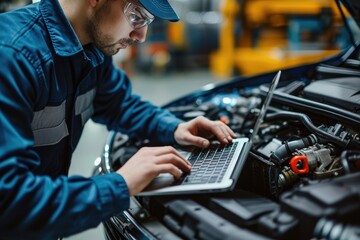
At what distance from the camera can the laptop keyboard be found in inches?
52.1

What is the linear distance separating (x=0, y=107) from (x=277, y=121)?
1.29 meters

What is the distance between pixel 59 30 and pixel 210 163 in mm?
713

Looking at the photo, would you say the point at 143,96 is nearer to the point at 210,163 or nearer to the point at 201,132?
the point at 201,132

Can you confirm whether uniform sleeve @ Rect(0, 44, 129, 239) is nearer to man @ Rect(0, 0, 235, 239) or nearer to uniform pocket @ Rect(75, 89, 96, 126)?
man @ Rect(0, 0, 235, 239)

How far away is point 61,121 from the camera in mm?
1543

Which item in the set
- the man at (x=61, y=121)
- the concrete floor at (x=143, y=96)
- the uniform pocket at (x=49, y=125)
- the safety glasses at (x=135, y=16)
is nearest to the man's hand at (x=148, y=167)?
the man at (x=61, y=121)

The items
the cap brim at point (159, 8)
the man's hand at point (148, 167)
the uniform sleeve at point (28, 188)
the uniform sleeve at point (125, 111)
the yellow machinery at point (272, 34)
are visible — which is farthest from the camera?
the yellow machinery at point (272, 34)

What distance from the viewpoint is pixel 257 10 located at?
6.27 metres

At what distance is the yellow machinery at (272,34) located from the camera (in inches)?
234

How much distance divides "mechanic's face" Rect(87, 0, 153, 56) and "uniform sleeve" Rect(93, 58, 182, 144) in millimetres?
469

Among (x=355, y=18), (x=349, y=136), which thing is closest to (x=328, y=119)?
(x=349, y=136)

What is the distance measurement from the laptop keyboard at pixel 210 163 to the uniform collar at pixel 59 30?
59 cm

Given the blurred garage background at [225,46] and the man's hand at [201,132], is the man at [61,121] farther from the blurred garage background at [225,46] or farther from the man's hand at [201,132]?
the blurred garage background at [225,46]

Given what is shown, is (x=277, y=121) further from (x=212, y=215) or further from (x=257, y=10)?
(x=257, y=10)
